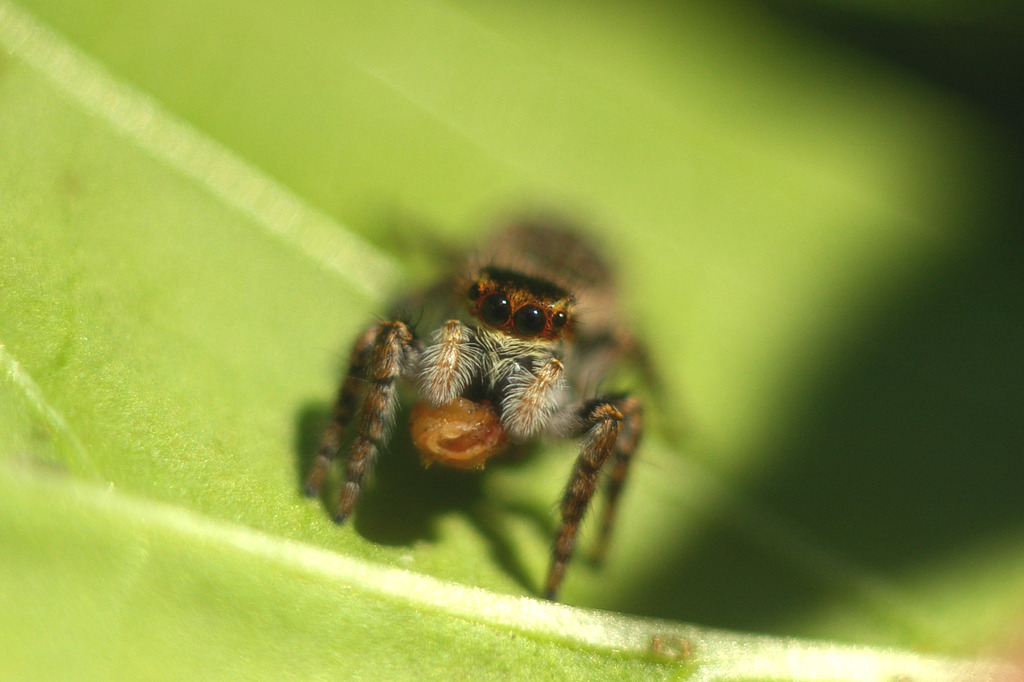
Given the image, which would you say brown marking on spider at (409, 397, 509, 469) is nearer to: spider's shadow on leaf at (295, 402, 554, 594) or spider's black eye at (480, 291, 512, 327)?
spider's shadow on leaf at (295, 402, 554, 594)

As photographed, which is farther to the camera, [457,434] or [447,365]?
[447,365]

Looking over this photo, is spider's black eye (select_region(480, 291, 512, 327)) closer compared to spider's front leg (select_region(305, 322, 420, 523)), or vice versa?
spider's front leg (select_region(305, 322, 420, 523))

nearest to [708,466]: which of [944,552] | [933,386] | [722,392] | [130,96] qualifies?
[722,392]

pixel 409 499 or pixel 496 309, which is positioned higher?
pixel 496 309

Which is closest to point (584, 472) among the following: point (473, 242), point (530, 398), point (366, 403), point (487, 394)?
point (530, 398)

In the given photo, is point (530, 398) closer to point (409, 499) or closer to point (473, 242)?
point (409, 499)

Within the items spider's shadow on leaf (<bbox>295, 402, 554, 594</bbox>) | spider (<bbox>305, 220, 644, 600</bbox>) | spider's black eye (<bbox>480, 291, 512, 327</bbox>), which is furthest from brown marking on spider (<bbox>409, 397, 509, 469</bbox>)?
spider's black eye (<bbox>480, 291, 512, 327</bbox>)

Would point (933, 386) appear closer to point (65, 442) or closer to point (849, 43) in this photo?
point (849, 43)
